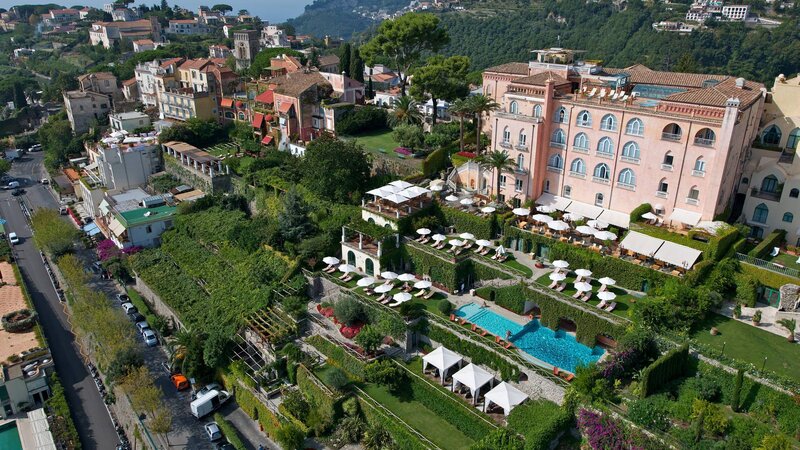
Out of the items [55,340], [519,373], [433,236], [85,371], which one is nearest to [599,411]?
[519,373]

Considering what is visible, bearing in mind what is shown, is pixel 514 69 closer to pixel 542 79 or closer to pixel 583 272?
pixel 542 79

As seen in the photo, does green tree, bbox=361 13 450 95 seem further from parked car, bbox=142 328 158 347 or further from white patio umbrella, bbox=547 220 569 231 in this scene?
parked car, bbox=142 328 158 347

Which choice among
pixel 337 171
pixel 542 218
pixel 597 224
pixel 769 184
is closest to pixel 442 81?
pixel 337 171

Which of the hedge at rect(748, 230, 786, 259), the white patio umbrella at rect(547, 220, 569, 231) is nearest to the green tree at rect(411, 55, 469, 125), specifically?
the white patio umbrella at rect(547, 220, 569, 231)

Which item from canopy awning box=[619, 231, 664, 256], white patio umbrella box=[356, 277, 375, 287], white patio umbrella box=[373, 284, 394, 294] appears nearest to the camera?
canopy awning box=[619, 231, 664, 256]

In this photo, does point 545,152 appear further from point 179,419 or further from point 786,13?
point 786,13

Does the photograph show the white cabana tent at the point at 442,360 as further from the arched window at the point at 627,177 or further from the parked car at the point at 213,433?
the arched window at the point at 627,177
